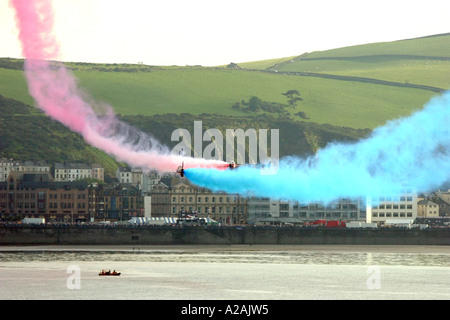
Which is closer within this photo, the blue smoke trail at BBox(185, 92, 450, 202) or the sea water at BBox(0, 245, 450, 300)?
the sea water at BBox(0, 245, 450, 300)

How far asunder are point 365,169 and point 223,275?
39.9 m

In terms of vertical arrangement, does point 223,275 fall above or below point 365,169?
below

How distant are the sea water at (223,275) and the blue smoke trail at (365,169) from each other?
1033 cm

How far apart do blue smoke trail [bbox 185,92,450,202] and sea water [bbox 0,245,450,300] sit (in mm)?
10334

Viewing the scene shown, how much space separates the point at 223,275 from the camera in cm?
13288

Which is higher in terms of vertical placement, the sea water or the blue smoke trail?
the blue smoke trail

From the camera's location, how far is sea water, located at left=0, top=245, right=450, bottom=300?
113 metres

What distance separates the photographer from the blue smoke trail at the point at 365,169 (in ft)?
527

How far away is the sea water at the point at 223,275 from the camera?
372 ft

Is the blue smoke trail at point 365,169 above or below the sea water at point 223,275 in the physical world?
above

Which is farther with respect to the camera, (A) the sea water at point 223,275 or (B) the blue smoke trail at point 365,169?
(B) the blue smoke trail at point 365,169

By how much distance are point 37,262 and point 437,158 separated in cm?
6302

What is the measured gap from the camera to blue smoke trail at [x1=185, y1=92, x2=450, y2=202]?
6324 inches
